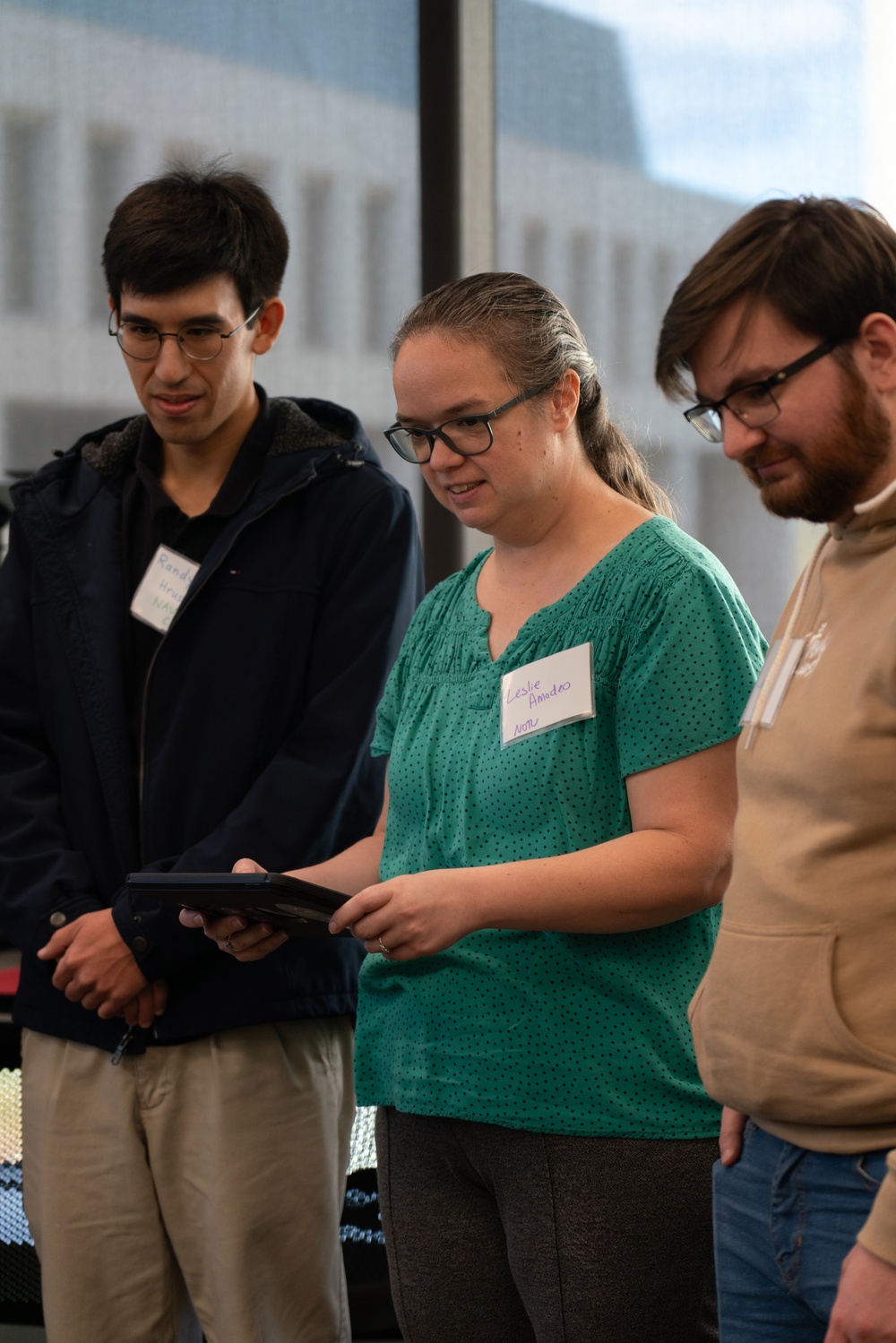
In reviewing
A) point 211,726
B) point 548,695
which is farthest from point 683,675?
point 211,726

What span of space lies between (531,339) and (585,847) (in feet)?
1.79

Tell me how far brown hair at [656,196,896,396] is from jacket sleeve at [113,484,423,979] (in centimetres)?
78

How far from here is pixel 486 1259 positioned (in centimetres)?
140

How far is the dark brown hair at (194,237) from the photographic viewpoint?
179cm

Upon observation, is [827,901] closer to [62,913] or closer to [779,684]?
[779,684]

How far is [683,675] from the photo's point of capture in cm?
131

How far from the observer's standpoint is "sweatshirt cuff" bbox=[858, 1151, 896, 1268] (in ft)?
2.88

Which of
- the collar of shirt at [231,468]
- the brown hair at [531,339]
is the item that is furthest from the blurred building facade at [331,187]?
the brown hair at [531,339]

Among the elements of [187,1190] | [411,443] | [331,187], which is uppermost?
[331,187]

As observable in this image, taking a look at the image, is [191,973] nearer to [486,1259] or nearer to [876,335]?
[486,1259]

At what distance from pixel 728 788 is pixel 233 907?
0.52 metres

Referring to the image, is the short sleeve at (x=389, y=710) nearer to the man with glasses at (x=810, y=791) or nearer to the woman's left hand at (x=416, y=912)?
the woman's left hand at (x=416, y=912)

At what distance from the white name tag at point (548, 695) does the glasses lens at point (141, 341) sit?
2.49 ft

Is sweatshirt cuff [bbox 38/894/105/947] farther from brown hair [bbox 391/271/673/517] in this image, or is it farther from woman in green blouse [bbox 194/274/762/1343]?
brown hair [bbox 391/271/673/517]
